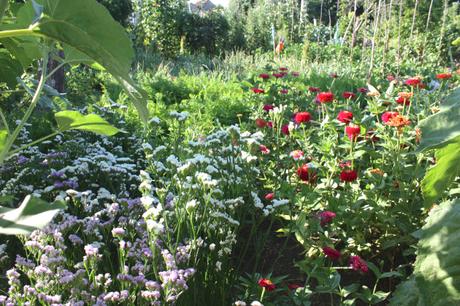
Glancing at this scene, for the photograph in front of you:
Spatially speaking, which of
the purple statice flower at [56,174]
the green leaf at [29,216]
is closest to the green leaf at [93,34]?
the green leaf at [29,216]

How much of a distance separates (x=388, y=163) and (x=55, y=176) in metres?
1.85

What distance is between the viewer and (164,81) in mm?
6738

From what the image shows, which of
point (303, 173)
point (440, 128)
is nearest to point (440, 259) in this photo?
point (440, 128)

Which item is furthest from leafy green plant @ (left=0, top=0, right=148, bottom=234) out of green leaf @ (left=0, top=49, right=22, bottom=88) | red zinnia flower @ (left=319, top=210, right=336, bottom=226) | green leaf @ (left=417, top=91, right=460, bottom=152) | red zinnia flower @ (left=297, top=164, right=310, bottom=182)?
red zinnia flower @ (left=297, top=164, right=310, bottom=182)

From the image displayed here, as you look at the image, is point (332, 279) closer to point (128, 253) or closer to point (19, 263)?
point (128, 253)

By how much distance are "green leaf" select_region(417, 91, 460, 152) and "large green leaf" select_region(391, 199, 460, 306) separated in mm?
262

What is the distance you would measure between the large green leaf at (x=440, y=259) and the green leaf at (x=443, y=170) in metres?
0.05

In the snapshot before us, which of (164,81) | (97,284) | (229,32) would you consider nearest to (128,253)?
(97,284)

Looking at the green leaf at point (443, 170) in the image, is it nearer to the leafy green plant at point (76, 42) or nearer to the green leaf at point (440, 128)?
the green leaf at point (440, 128)

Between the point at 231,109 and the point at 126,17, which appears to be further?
the point at 126,17

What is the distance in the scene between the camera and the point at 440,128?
0.87 meters

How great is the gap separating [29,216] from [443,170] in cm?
86

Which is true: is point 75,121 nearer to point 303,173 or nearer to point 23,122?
point 23,122

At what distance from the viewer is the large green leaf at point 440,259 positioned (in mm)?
1038
